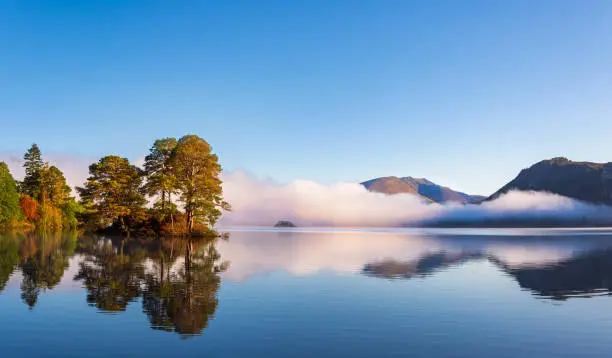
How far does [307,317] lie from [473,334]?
25.1 ft

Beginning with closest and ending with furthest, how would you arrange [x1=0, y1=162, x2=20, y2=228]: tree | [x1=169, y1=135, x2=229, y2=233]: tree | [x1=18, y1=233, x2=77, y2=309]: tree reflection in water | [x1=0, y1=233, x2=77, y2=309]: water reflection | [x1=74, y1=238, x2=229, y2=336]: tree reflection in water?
[x1=74, y1=238, x2=229, y2=336]: tree reflection in water < [x1=18, y1=233, x2=77, y2=309]: tree reflection in water < [x1=0, y1=233, x2=77, y2=309]: water reflection < [x1=169, y1=135, x2=229, y2=233]: tree < [x1=0, y1=162, x2=20, y2=228]: tree

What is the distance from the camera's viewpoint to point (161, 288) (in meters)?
28.4

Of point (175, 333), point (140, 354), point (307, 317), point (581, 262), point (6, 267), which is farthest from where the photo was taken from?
point (581, 262)

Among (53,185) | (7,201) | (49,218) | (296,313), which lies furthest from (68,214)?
(296,313)

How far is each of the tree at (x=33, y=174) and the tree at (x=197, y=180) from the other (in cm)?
6088

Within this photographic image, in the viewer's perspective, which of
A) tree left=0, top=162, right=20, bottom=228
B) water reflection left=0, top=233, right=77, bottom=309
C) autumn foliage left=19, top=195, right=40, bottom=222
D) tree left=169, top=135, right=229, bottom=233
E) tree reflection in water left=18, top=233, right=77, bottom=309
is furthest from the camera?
autumn foliage left=19, top=195, right=40, bottom=222

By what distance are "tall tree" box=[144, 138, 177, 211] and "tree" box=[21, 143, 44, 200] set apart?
167 feet

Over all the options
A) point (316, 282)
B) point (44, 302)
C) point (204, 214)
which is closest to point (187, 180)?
point (204, 214)

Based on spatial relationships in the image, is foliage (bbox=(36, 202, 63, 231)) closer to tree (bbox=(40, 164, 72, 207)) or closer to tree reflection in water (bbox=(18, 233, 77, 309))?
tree (bbox=(40, 164, 72, 207))

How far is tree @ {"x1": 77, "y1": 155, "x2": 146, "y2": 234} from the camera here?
9944 centimetres

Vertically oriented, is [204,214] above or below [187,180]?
→ below

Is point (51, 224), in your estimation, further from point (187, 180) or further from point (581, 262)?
point (581, 262)

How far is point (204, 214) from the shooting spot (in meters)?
91.6

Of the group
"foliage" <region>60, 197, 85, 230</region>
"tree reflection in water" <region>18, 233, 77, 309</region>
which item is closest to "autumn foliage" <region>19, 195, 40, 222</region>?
"foliage" <region>60, 197, 85, 230</region>
